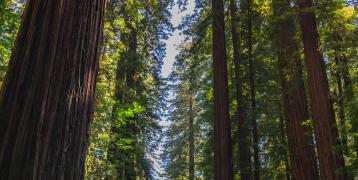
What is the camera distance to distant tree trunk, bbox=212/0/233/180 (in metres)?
10.2

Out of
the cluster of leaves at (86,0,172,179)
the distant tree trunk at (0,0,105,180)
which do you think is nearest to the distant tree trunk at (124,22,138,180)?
the cluster of leaves at (86,0,172,179)

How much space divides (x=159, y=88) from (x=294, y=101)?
10.2 metres

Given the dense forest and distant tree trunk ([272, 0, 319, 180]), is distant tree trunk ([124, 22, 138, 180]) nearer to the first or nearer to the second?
the dense forest

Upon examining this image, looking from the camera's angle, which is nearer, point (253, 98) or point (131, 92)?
point (253, 98)

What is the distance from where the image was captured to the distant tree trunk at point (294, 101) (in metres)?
10.1

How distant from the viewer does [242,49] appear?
14.9 metres

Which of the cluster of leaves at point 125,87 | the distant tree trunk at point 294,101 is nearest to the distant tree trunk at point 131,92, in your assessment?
the cluster of leaves at point 125,87

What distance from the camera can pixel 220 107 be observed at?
1088cm

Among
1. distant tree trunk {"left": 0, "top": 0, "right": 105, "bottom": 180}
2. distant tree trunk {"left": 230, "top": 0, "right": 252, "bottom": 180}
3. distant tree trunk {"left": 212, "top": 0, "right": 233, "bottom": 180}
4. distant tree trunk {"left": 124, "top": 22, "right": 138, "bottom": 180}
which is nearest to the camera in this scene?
distant tree trunk {"left": 0, "top": 0, "right": 105, "bottom": 180}

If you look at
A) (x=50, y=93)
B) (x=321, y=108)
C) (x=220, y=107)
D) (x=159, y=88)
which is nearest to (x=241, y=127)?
(x=220, y=107)

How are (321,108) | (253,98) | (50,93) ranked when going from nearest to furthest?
(50,93) < (321,108) < (253,98)

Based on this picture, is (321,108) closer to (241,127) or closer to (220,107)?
(220,107)

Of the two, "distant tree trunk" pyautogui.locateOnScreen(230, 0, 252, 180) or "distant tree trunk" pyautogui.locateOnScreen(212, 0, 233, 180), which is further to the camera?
"distant tree trunk" pyautogui.locateOnScreen(230, 0, 252, 180)

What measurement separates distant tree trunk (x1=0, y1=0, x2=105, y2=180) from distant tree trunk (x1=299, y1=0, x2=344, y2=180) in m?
6.45
